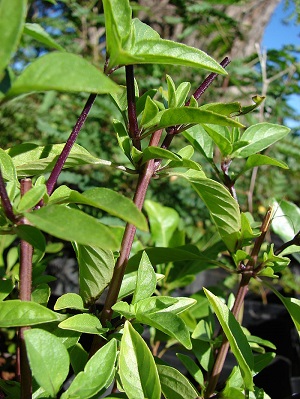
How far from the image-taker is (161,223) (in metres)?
0.90

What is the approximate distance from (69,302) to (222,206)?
0.20m

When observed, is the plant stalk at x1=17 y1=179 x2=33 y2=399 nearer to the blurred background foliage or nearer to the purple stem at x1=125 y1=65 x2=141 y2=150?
the purple stem at x1=125 y1=65 x2=141 y2=150

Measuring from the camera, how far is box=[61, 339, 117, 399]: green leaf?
0.35 meters

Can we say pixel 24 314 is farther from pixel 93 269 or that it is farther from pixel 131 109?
pixel 131 109

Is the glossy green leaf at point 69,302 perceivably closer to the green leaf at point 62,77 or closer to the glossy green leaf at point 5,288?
the glossy green leaf at point 5,288

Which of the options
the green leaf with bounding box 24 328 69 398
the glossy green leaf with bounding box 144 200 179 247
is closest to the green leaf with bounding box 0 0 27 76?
the green leaf with bounding box 24 328 69 398

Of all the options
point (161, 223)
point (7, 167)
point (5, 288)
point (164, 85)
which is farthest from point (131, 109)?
point (164, 85)

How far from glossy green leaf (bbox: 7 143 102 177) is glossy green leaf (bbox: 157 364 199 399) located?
0.81ft

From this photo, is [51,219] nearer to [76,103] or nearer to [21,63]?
[76,103]

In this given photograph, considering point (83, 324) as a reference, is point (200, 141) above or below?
above

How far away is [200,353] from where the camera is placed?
2.00ft

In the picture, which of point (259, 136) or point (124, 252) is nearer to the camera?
point (124, 252)

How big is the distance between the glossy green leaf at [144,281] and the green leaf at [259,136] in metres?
0.19

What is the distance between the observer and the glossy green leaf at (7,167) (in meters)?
0.40
